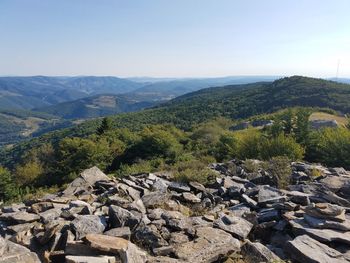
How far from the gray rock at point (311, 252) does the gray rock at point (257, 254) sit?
16.1 inches

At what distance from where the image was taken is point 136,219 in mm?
8188

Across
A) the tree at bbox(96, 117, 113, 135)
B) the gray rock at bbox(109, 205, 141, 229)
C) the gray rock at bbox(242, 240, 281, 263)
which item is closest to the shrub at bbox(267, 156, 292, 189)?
the gray rock at bbox(242, 240, 281, 263)

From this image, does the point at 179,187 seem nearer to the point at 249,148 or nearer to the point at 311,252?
the point at 311,252

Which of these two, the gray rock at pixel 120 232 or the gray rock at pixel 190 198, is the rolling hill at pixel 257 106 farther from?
the gray rock at pixel 120 232

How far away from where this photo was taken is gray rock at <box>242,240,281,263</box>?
290 inches

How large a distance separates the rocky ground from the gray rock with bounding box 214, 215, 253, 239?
24 millimetres

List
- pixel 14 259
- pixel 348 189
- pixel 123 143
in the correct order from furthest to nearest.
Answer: pixel 123 143
pixel 348 189
pixel 14 259

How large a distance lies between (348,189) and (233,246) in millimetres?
6193

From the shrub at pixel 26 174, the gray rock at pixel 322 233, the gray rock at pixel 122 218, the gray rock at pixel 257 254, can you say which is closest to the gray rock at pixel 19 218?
the gray rock at pixel 122 218

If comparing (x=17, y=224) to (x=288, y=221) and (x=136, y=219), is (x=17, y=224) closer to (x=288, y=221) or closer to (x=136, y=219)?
(x=136, y=219)

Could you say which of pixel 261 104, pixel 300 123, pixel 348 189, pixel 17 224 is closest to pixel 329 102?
pixel 261 104

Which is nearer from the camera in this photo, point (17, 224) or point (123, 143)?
point (17, 224)

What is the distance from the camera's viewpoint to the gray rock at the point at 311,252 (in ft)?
23.3

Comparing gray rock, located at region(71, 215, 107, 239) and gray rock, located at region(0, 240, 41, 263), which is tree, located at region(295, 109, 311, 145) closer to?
gray rock, located at region(71, 215, 107, 239)
